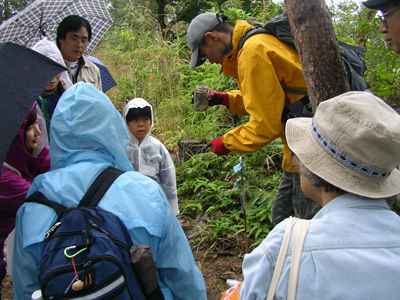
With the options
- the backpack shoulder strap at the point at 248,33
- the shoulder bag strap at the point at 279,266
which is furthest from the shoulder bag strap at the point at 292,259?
the backpack shoulder strap at the point at 248,33

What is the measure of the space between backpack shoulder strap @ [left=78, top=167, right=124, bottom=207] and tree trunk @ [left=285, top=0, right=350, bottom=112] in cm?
132

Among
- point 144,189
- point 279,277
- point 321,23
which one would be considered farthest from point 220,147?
point 279,277

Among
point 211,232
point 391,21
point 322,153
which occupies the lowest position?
point 211,232

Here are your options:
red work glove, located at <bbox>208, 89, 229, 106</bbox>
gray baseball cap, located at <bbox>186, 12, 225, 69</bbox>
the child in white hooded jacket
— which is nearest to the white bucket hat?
gray baseball cap, located at <bbox>186, 12, 225, 69</bbox>

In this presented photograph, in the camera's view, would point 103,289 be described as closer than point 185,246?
Yes

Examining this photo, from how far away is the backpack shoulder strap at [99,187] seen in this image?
1356mm

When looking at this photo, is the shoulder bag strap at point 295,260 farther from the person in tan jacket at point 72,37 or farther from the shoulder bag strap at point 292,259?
the person in tan jacket at point 72,37

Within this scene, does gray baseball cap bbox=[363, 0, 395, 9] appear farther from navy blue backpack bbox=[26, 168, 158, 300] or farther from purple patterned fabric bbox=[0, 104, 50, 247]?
purple patterned fabric bbox=[0, 104, 50, 247]

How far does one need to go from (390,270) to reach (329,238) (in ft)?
0.62

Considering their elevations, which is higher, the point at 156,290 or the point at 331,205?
the point at 331,205

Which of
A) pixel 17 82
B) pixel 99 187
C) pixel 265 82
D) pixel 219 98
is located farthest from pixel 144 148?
pixel 99 187

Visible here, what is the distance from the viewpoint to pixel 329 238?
3.38ft

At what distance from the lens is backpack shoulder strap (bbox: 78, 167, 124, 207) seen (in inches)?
53.4

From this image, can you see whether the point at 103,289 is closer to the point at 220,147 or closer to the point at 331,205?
the point at 331,205
